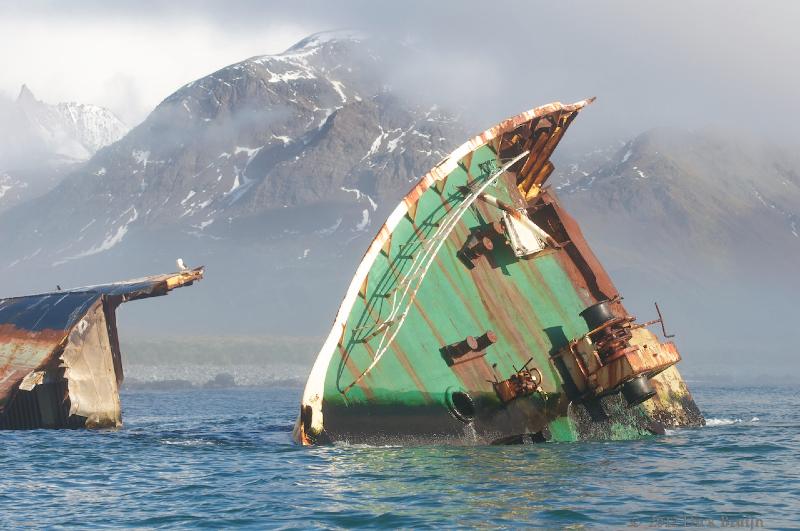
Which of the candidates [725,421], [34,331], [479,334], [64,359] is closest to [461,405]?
[479,334]

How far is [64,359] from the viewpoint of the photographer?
3262 centimetres

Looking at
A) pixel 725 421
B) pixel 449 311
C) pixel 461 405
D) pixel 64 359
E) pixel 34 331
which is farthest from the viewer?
pixel 725 421

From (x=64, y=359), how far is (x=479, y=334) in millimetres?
13882

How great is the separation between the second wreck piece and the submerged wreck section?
31.8ft

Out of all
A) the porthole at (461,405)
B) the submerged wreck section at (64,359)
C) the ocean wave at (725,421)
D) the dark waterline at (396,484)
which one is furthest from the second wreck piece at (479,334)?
the submerged wreck section at (64,359)

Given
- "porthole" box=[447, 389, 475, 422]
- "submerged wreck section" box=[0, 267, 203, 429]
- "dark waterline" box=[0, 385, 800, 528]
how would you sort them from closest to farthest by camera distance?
1. "dark waterline" box=[0, 385, 800, 528]
2. "porthole" box=[447, 389, 475, 422]
3. "submerged wreck section" box=[0, 267, 203, 429]

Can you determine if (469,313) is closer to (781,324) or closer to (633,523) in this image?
(633,523)

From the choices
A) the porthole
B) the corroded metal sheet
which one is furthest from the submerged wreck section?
the porthole

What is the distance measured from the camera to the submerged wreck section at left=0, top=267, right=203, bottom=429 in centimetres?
3247

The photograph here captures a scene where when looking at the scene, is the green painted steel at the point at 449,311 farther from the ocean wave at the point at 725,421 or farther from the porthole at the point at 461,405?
the ocean wave at the point at 725,421

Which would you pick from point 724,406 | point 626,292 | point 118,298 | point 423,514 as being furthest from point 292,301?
point 423,514

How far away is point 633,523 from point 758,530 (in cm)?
200

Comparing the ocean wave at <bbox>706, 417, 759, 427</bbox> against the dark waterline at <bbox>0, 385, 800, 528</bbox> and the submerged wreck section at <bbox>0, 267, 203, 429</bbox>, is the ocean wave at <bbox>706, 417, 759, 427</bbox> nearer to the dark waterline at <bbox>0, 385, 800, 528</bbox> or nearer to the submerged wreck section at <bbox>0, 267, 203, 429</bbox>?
the dark waterline at <bbox>0, 385, 800, 528</bbox>

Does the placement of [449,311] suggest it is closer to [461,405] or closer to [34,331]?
[461,405]
